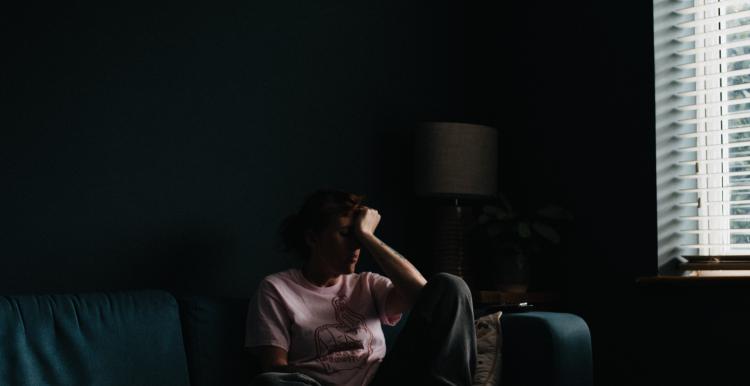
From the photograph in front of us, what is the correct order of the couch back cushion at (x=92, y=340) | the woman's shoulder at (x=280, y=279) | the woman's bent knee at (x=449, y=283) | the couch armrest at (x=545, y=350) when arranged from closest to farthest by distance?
the couch back cushion at (x=92, y=340)
the woman's bent knee at (x=449, y=283)
the couch armrest at (x=545, y=350)
the woman's shoulder at (x=280, y=279)

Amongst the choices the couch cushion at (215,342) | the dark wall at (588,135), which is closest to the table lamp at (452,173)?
the dark wall at (588,135)

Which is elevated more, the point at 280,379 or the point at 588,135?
the point at 588,135

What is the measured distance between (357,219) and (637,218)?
4.46 ft

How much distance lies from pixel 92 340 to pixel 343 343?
700 mm

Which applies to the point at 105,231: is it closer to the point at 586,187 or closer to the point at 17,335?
the point at 17,335

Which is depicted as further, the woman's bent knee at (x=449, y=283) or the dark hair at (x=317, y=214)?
the dark hair at (x=317, y=214)

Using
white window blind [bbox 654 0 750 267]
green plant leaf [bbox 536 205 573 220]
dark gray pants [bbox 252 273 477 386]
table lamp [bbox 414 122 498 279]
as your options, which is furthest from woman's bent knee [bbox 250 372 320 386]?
white window blind [bbox 654 0 750 267]

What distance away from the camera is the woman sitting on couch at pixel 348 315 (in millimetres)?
2209

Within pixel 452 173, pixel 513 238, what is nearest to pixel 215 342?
pixel 452 173

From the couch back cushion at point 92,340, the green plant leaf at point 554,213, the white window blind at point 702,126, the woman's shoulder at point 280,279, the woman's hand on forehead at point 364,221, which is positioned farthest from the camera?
the green plant leaf at point 554,213

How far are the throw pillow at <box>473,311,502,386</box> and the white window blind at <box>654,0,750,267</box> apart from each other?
3.71 ft

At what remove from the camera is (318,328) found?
8.21ft

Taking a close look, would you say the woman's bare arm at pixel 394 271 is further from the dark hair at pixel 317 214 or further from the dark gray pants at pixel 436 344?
the dark gray pants at pixel 436 344

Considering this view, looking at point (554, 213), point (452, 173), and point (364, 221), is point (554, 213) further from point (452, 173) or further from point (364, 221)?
point (364, 221)
